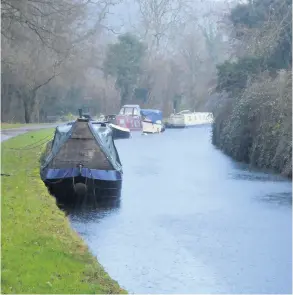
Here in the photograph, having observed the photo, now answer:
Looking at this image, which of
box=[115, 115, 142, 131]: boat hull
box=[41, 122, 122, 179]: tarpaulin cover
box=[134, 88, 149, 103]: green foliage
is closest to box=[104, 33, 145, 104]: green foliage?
box=[134, 88, 149, 103]: green foliage

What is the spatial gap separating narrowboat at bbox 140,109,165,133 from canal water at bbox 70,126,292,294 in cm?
2364

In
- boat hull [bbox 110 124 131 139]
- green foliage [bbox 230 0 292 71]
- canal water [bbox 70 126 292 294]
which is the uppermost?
green foliage [bbox 230 0 292 71]

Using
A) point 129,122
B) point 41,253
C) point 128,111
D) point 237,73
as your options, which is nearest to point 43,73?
point 129,122

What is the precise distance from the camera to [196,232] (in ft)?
46.8

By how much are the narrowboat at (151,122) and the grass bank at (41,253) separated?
33763 mm

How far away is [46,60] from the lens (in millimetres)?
43344

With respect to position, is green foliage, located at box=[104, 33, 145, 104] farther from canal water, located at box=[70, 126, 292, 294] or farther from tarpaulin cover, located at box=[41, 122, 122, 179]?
tarpaulin cover, located at box=[41, 122, 122, 179]

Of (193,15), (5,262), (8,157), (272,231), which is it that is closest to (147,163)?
(8,157)

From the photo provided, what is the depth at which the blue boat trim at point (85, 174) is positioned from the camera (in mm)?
18141

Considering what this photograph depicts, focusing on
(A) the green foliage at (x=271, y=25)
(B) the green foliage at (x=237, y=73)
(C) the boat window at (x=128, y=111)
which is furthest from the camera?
(C) the boat window at (x=128, y=111)

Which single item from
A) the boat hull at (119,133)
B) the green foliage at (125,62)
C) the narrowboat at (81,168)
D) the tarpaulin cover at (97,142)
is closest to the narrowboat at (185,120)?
the green foliage at (125,62)

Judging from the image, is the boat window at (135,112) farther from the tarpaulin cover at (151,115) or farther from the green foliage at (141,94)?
the green foliage at (141,94)

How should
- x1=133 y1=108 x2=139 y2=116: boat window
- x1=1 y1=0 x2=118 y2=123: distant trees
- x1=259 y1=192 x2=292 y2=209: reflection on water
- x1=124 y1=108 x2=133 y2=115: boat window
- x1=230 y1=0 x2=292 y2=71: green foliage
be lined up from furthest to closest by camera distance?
x1=124 y1=108 x2=133 y2=115: boat window, x1=133 y1=108 x2=139 y2=116: boat window, x1=1 y1=0 x2=118 y2=123: distant trees, x1=230 y1=0 x2=292 y2=71: green foliage, x1=259 y1=192 x2=292 y2=209: reflection on water

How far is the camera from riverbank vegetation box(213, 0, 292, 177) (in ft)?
72.6
